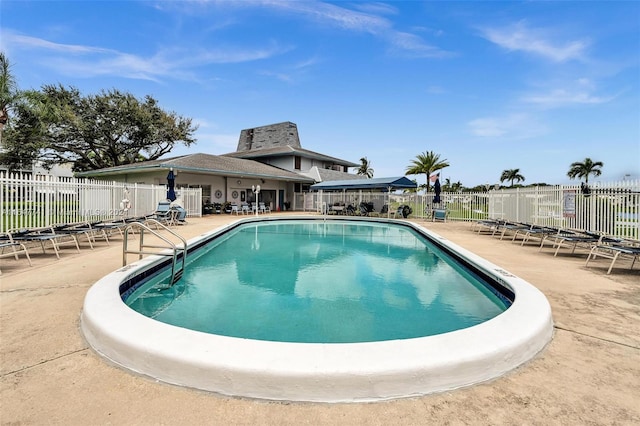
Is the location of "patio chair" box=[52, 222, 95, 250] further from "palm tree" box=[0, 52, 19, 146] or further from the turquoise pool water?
"palm tree" box=[0, 52, 19, 146]

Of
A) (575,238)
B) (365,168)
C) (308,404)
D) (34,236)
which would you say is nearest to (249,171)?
(34,236)

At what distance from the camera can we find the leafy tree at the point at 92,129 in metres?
27.8

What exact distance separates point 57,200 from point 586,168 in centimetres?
6752

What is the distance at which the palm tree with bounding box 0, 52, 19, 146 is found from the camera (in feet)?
73.5

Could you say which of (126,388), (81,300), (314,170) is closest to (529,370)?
(126,388)

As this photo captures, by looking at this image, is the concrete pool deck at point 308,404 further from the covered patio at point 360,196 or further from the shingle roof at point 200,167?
the shingle roof at point 200,167

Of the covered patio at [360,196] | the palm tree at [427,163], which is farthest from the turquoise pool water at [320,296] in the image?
the palm tree at [427,163]

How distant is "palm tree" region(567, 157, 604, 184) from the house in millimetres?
43031

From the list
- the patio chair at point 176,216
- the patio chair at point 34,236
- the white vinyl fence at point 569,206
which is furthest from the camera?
the patio chair at point 176,216

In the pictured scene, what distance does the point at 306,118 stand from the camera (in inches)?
1363

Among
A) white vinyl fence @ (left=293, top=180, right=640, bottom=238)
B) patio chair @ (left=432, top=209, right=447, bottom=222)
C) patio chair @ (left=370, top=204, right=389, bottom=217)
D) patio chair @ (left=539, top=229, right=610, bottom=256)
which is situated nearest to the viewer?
patio chair @ (left=539, top=229, right=610, bottom=256)

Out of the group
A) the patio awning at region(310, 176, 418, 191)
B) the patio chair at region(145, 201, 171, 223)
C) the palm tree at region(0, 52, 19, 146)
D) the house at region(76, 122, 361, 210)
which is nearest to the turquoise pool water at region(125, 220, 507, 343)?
the patio chair at region(145, 201, 171, 223)

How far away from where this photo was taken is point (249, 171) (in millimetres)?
23094

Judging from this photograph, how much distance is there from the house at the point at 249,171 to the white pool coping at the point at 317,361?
17573mm
